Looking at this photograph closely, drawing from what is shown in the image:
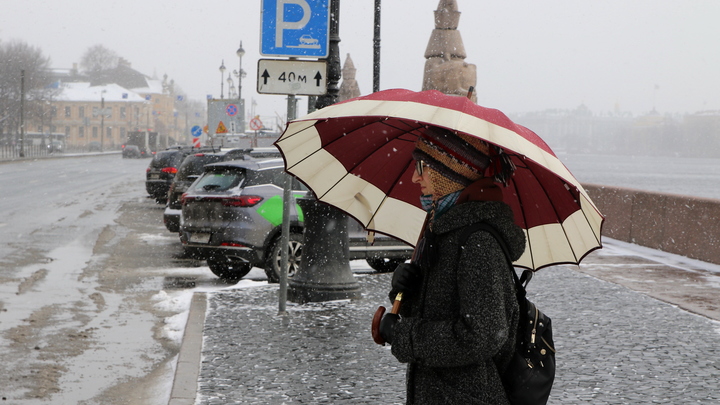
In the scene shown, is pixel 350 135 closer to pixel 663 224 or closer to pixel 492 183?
pixel 492 183

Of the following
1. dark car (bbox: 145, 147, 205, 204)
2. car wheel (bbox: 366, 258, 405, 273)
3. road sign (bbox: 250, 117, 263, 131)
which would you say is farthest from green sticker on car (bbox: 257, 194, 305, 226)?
road sign (bbox: 250, 117, 263, 131)

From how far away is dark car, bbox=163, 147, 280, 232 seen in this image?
13236 millimetres

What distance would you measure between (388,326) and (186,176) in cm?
1375

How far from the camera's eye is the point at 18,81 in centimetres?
8088

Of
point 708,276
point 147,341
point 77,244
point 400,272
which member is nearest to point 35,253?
point 77,244

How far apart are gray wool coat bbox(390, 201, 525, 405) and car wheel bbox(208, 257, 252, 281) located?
8345mm

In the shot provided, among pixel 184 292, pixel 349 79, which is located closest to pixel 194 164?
pixel 184 292

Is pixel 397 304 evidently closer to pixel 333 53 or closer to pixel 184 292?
pixel 333 53

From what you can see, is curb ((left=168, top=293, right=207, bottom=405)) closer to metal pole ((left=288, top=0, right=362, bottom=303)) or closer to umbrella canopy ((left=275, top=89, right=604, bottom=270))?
metal pole ((left=288, top=0, right=362, bottom=303))

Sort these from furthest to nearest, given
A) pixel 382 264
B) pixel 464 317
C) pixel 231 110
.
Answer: pixel 231 110 → pixel 382 264 → pixel 464 317

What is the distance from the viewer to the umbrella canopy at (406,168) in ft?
8.68

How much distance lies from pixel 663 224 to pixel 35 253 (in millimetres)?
10284

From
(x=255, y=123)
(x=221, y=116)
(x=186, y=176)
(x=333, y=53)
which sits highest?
(x=333, y=53)

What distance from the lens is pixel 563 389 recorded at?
18.4 ft
